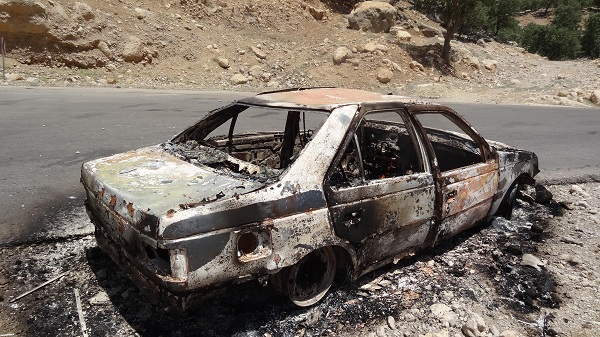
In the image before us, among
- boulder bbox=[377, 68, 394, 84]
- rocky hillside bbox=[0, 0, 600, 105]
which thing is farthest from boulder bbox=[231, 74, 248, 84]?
boulder bbox=[377, 68, 394, 84]

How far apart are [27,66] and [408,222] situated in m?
15.1

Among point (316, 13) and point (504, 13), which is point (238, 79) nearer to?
point (316, 13)

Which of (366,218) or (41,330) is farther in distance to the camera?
(366,218)

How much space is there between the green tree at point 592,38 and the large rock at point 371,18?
32154mm

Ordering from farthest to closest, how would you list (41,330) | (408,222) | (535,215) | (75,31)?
(75,31), (535,215), (408,222), (41,330)

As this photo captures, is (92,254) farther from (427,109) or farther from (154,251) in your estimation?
(427,109)

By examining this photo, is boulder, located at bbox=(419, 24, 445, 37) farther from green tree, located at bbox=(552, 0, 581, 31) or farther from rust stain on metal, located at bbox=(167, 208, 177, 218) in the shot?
green tree, located at bbox=(552, 0, 581, 31)

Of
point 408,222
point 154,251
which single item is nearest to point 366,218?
point 408,222

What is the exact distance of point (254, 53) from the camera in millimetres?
19250

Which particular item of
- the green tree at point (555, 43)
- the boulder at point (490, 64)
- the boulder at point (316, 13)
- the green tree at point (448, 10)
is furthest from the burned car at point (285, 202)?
the green tree at point (555, 43)

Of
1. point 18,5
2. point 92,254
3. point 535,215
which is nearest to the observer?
point 92,254

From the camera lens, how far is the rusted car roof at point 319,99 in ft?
11.1

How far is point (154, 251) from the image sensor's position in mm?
2584

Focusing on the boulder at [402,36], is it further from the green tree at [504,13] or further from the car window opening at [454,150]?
the car window opening at [454,150]
